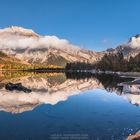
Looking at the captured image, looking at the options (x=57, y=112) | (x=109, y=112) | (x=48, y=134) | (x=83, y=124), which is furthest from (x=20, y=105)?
(x=48, y=134)

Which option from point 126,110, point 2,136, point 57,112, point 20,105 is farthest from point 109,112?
point 2,136

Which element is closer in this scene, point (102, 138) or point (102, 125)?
point (102, 138)

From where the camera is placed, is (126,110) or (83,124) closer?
(83,124)

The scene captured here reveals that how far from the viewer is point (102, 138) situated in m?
29.5

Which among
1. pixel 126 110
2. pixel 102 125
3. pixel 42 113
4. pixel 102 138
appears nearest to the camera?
pixel 102 138

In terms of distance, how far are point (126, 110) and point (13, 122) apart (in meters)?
19.1

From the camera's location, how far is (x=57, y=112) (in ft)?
157

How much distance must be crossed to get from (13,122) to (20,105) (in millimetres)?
16645

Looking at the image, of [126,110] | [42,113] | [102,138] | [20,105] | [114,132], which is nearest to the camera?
[102,138]

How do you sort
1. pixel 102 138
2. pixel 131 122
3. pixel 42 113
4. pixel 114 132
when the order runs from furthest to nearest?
pixel 42 113
pixel 131 122
pixel 114 132
pixel 102 138

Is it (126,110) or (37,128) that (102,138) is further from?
(126,110)

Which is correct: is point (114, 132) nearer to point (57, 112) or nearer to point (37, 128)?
point (37, 128)

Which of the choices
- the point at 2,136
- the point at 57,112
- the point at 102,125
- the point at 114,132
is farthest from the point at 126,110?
the point at 2,136

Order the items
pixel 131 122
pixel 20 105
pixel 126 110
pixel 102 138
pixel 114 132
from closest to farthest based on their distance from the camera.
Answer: pixel 102 138, pixel 114 132, pixel 131 122, pixel 126 110, pixel 20 105
